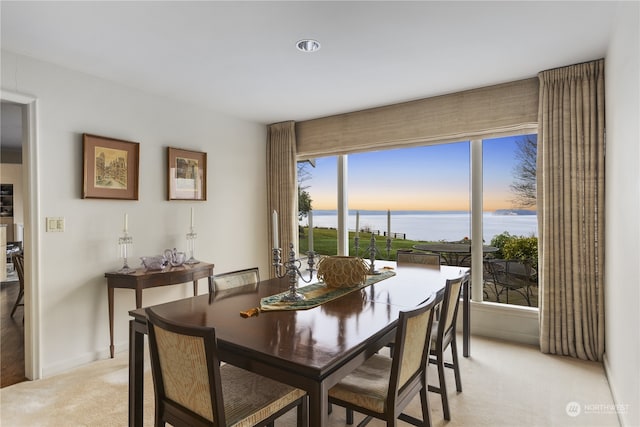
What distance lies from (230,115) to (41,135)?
1.99 m

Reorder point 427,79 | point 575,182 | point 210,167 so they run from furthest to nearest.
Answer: point 210,167 < point 427,79 < point 575,182

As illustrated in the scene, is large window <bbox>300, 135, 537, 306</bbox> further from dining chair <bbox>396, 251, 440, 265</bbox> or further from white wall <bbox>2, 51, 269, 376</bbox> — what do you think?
white wall <bbox>2, 51, 269, 376</bbox>

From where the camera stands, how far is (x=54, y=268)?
2809 mm

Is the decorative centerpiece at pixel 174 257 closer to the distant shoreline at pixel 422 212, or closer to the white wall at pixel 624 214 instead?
the distant shoreline at pixel 422 212

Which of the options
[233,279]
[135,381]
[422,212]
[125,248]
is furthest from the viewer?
[422,212]

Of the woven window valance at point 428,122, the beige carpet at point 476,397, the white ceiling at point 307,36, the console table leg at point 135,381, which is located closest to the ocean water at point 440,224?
the woven window valance at point 428,122

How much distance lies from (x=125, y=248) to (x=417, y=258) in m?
2.70

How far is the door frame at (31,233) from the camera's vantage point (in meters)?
2.69

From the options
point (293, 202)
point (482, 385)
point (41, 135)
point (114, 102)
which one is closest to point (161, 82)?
point (114, 102)

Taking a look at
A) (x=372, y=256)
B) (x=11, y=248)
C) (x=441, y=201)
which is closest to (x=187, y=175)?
(x=372, y=256)

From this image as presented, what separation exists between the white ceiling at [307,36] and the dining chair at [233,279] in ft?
5.27

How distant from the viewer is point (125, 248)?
321 cm

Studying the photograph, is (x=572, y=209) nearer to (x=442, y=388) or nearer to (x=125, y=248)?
(x=442, y=388)

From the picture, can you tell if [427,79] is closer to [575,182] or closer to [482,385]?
[575,182]
